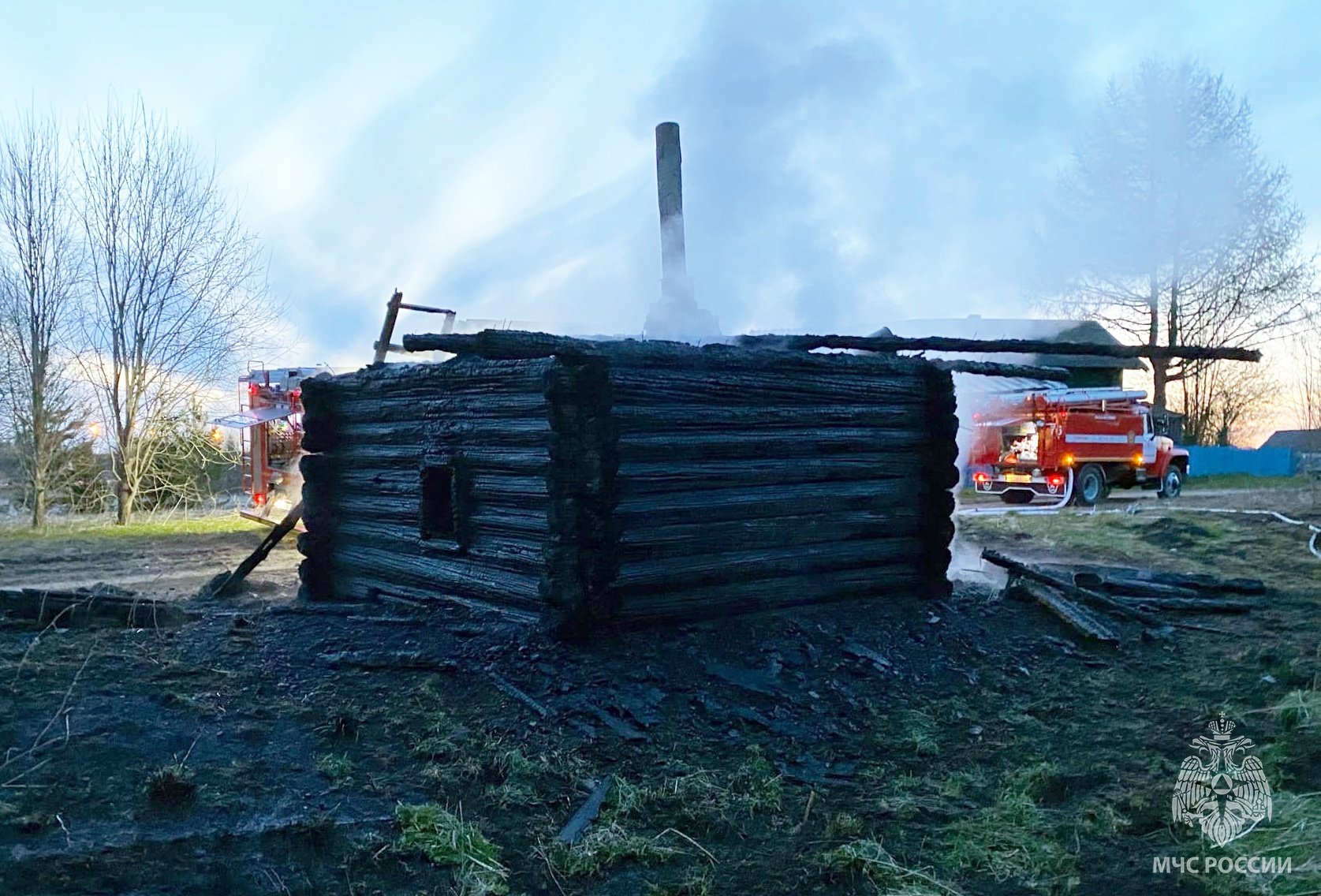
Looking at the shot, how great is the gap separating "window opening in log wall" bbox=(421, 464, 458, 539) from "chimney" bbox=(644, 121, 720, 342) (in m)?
2.57

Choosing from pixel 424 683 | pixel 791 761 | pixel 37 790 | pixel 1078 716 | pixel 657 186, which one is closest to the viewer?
pixel 37 790

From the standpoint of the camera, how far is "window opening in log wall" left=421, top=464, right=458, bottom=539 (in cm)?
809

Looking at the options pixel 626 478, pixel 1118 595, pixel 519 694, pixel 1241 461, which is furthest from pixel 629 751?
pixel 1241 461

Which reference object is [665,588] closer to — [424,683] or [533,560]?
[533,560]

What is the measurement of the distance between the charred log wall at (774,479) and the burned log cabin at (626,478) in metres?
0.01

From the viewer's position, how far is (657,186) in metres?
10.7

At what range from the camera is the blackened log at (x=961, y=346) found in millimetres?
8586

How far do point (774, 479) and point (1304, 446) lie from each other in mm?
28034

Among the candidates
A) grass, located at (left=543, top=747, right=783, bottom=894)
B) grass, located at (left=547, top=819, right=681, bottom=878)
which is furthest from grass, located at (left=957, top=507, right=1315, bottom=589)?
grass, located at (left=547, top=819, right=681, bottom=878)

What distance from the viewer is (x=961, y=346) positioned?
9.13 m

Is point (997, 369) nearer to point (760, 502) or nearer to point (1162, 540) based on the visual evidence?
point (760, 502)

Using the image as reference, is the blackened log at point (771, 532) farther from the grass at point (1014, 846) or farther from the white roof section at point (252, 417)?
the white roof section at point (252, 417)

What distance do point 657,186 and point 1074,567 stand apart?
6496mm

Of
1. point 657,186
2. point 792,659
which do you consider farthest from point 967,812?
point 657,186
